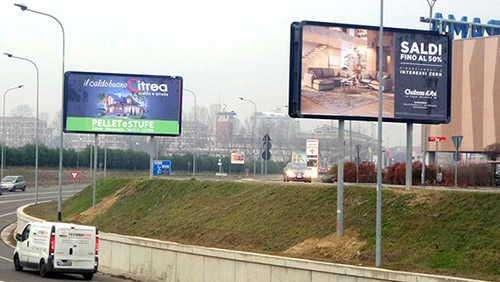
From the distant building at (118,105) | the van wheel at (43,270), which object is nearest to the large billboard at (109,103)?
the distant building at (118,105)

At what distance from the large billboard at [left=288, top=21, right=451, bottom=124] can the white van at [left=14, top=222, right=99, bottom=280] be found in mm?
7586

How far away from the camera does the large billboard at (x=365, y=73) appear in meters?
24.8

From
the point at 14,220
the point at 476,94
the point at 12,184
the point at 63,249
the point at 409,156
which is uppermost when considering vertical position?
the point at 476,94

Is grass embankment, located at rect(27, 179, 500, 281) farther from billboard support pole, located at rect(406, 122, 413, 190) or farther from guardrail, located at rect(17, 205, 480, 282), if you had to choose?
guardrail, located at rect(17, 205, 480, 282)

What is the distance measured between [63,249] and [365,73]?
1096 cm

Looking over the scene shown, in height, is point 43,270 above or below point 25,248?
below

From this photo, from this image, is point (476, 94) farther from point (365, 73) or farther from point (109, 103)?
point (365, 73)

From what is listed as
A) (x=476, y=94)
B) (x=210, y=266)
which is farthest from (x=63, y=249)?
(x=476, y=94)

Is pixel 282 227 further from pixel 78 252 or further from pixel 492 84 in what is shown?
pixel 492 84

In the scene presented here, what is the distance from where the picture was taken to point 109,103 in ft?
139

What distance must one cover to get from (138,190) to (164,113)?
4.50 meters

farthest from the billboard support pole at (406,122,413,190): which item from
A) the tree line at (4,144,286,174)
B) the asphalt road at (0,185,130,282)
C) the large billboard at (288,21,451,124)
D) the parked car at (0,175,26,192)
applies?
the tree line at (4,144,286,174)

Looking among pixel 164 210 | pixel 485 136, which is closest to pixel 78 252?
pixel 164 210

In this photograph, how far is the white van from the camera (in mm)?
23383
